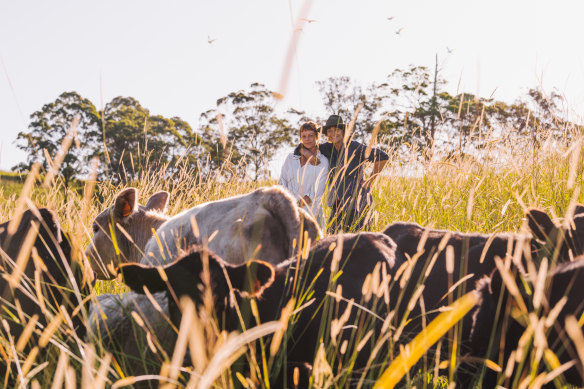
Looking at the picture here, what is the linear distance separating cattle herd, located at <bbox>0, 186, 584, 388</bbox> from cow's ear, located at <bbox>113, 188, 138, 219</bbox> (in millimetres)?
629

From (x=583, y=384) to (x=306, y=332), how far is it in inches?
36.9

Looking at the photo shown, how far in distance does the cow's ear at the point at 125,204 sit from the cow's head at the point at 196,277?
5.78 feet

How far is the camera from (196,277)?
1539 millimetres

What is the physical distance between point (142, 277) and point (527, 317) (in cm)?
118

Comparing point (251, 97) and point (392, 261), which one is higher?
point (251, 97)

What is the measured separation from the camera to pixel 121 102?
43844mm

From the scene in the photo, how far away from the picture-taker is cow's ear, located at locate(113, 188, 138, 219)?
3199 mm

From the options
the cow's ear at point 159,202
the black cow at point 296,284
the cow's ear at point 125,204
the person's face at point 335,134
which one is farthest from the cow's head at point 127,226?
the person's face at point 335,134

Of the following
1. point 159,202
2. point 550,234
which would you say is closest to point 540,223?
point 550,234

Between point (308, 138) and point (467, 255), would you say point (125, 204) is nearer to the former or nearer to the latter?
point (467, 255)

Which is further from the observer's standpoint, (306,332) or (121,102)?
(121,102)

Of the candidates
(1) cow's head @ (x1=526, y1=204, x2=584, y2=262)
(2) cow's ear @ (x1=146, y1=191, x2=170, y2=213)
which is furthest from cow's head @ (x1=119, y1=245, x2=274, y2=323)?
(2) cow's ear @ (x1=146, y1=191, x2=170, y2=213)

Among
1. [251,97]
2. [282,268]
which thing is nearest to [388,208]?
[282,268]

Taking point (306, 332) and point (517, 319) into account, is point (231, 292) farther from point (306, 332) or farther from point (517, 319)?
point (517, 319)
